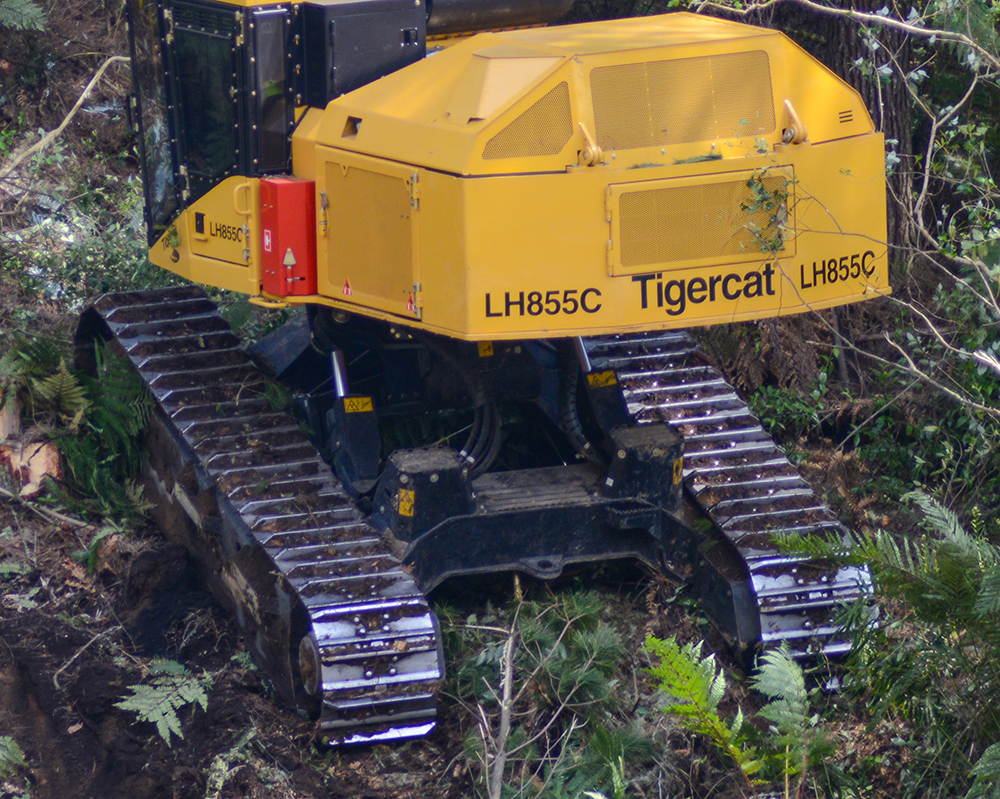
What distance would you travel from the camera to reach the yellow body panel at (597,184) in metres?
5.36

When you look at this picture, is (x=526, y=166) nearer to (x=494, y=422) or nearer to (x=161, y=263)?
(x=494, y=422)

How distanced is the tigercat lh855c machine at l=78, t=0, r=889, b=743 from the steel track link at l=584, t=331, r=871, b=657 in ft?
0.05

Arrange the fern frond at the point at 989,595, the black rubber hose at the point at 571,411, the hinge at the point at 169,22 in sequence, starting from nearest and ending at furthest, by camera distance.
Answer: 1. the fern frond at the point at 989,595
2. the hinge at the point at 169,22
3. the black rubber hose at the point at 571,411

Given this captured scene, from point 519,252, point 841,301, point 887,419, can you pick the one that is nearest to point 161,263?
point 519,252

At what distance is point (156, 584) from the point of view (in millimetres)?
6629

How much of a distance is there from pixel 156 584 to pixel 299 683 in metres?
1.16

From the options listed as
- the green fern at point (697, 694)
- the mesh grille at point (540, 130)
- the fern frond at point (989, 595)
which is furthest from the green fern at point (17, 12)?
the fern frond at point (989, 595)

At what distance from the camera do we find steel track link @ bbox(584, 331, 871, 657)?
5988mm

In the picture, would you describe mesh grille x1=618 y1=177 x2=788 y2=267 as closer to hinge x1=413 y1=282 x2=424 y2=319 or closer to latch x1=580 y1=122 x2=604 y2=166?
latch x1=580 y1=122 x2=604 y2=166

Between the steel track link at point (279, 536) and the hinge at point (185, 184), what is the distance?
93cm

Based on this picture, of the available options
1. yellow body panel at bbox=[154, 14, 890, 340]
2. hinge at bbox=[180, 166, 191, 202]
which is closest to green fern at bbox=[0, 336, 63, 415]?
hinge at bbox=[180, 166, 191, 202]

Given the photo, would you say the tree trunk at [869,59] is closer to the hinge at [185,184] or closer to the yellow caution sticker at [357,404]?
the yellow caution sticker at [357,404]

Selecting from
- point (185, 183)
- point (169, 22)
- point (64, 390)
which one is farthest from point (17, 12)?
point (185, 183)

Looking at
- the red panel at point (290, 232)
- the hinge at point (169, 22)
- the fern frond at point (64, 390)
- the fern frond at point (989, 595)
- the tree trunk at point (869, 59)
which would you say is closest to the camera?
the fern frond at point (989, 595)
